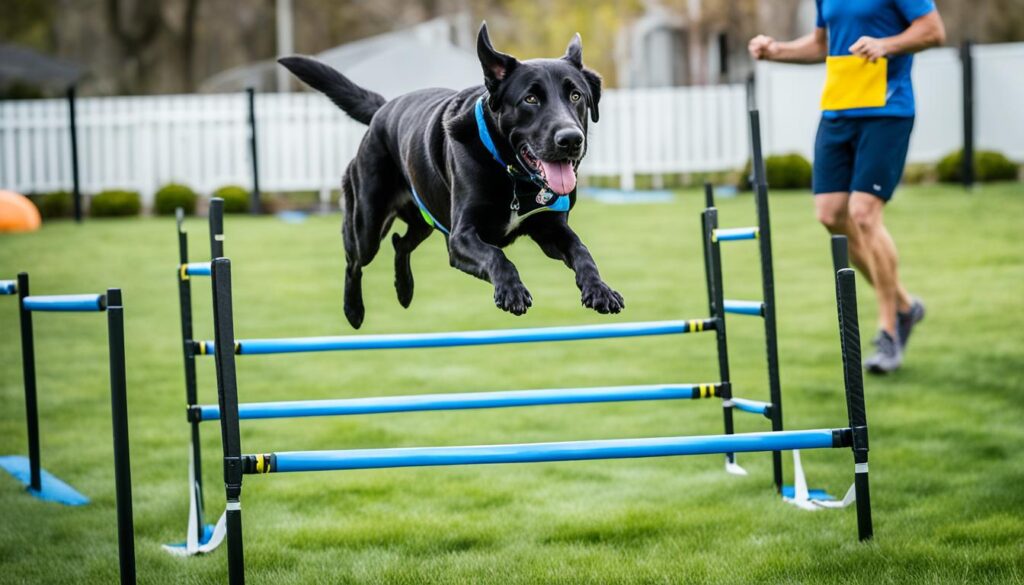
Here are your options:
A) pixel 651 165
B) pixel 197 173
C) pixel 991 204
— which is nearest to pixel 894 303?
pixel 991 204

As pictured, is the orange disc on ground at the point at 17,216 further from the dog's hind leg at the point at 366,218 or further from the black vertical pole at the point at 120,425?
the black vertical pole at the point at 120,425

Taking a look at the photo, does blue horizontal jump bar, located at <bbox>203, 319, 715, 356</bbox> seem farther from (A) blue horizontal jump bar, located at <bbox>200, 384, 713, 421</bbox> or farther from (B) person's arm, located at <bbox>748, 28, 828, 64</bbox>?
(B) person's arm, located at <bbox>748, 28, 828, 64</bbox>

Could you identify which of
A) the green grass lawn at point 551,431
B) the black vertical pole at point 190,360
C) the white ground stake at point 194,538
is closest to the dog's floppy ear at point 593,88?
the green grass lawn at point 551,431

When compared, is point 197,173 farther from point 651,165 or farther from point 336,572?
point 336,572

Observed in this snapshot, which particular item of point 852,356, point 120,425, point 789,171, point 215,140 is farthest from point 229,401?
point 215,140

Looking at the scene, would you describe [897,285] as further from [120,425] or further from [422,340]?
[120,425]

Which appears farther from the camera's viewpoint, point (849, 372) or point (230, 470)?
point (849, 372)

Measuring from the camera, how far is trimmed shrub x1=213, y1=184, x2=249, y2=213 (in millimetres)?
14795

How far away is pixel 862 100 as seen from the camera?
5410 millimetres

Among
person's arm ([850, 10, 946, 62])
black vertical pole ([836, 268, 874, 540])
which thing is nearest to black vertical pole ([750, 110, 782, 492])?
black vertical pole ([836, 268, 874, 540])

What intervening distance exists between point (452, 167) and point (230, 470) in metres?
0.98

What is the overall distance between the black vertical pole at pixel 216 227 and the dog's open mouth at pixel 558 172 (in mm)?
1041

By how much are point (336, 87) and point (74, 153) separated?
11.4m

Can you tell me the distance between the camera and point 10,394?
6.77 metres
